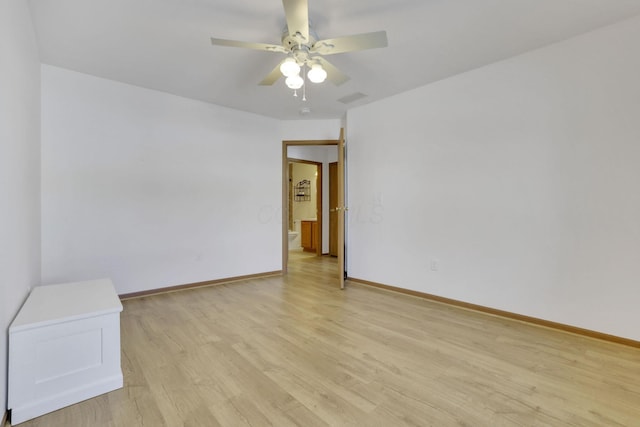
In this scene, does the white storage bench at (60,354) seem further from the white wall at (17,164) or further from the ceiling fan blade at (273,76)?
the ceiling fan blade at (273,76)

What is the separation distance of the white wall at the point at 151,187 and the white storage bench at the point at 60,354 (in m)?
1.49

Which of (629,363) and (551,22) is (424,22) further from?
(629,363)

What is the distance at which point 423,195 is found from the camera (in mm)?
3428

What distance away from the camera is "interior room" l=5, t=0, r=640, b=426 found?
166cm

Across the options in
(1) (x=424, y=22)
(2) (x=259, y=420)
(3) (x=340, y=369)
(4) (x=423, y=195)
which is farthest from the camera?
(4) (x=423, y=195)

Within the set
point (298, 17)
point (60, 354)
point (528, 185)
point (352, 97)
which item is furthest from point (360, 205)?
point (60, 354)

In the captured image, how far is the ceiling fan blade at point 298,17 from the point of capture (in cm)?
165

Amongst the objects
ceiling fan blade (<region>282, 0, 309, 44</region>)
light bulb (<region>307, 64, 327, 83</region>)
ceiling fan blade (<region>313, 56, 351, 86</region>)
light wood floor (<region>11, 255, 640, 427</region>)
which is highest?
ceiling fan blade (<region>282, 0, 309, 44</region>)

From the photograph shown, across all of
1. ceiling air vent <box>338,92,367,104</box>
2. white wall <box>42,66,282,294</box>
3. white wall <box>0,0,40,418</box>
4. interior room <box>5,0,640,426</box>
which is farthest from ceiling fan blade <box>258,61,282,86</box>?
white wall <box>42,66,282,294</box>

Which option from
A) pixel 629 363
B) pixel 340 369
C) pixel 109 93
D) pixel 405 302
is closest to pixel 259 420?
pixel 340 369

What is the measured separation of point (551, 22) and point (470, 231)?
187 cm

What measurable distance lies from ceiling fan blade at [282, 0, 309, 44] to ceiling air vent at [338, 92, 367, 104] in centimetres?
171

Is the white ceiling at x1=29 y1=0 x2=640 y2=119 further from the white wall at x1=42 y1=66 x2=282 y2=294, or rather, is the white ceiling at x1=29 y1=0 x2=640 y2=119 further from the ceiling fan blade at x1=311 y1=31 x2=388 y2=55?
the white wall at x1=42 y1=66 x2=282 y2=294

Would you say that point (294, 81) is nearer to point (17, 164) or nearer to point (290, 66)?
point (290, 66)
